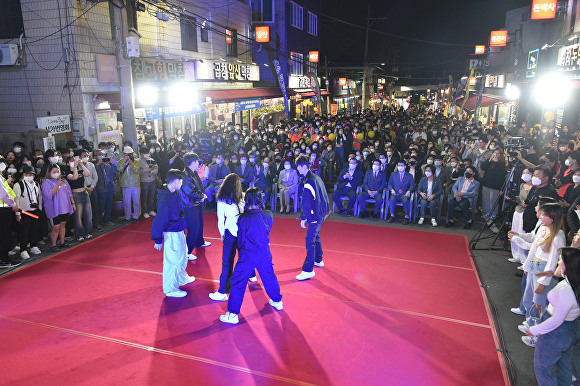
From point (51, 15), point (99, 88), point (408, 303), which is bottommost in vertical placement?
point (408, 303)

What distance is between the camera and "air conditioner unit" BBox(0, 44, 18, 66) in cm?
1312

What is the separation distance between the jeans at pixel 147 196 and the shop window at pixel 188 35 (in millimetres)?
10177

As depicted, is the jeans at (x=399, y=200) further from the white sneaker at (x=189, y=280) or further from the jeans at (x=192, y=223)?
the white sneaker at (x=189, y=280)

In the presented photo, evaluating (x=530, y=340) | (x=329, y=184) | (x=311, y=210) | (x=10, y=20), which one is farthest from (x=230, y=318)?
(x=10, y=20)

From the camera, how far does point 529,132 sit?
17.8 metres

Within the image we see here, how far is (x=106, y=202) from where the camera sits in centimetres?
1025

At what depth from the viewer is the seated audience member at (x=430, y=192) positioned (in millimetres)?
10523

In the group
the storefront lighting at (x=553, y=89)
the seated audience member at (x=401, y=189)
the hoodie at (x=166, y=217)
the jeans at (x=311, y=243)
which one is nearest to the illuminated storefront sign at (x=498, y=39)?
the storefront lighting at (x=553, y=89)

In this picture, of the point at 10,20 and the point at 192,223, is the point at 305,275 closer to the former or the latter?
the point at 192,223

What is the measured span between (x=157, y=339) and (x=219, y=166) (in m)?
6.93

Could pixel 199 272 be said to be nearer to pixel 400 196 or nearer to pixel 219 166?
pixel 219 166

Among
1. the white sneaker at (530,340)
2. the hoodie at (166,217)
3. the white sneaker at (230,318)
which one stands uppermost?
the hoodie at (166,217)

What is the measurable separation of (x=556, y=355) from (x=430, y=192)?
694 centimetres

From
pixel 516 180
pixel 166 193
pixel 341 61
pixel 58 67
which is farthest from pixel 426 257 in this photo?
pixel 341 61
